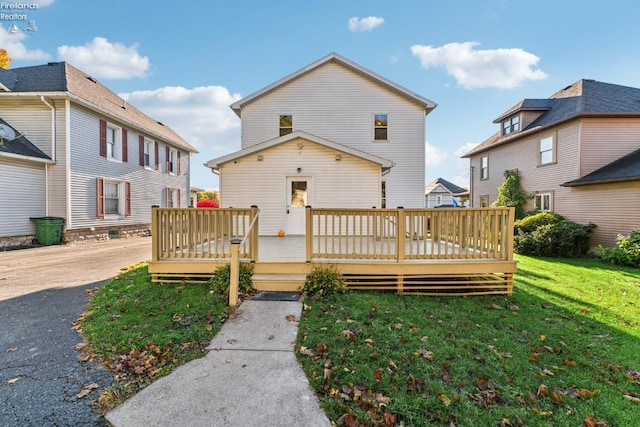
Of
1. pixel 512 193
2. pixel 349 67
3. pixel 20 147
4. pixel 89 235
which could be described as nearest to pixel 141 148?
pixel 20 147

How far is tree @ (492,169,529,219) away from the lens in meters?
15.5

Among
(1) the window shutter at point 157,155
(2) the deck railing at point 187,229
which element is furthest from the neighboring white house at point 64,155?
(2) the deck railing at point 187,229

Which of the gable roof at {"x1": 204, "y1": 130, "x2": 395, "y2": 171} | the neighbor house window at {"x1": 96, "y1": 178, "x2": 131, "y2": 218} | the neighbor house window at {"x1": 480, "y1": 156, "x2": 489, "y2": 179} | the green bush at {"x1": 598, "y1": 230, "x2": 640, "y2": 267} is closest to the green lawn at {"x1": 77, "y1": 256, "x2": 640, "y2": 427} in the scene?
the gable roof at {"x1": 204, "y1": 130, "x2": 395, "y2": 171}

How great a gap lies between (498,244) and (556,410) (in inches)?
141

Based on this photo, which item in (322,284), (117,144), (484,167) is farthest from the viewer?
(484,167)

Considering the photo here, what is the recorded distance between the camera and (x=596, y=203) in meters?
11.7

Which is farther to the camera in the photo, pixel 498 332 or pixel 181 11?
pixel 181 11

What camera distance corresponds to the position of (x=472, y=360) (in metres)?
3.34

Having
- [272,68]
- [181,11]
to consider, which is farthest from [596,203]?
[181,11]

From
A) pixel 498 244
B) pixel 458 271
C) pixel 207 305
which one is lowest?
pixel 207 305

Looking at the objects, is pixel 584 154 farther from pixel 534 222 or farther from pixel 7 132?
pixel 7 132

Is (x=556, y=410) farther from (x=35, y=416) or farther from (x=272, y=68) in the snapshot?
(x=272, y=68)

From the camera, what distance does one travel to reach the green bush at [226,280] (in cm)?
514

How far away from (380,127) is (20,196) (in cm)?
1436
